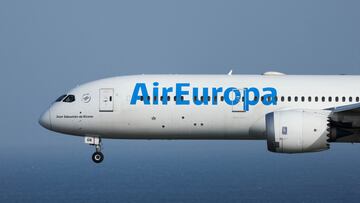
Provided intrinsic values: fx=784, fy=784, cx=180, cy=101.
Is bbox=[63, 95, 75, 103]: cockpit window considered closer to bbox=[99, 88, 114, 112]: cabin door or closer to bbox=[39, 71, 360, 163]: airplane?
bbox=[39, 71, 360, 163]: airplane

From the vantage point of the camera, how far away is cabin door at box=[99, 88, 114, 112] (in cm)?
4519

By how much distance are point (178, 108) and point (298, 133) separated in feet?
23.0

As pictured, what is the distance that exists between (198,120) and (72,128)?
7.35m

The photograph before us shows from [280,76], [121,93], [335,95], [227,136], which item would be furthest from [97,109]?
[335,95]

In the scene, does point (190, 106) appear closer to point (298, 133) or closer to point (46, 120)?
point (298, 133)

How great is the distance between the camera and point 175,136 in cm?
4556

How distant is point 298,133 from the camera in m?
42.5

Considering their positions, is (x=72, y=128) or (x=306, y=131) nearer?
(x=306, y=131)

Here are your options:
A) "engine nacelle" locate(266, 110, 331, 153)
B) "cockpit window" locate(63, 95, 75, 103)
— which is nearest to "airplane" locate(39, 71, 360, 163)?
"cockpit window" locate(63, 95, 75, 103)

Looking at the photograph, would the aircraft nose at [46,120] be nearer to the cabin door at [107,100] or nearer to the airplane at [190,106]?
the airplane at [190,106]

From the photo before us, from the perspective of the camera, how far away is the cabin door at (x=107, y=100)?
45.2 m

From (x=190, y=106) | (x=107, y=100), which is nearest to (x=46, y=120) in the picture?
(x=107, y=100)

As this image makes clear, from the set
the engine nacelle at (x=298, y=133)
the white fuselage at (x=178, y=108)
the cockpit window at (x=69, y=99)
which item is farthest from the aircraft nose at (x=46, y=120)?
the engine nacelle at (x=298, y=133)

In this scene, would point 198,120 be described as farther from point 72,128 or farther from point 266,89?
point 72,128
